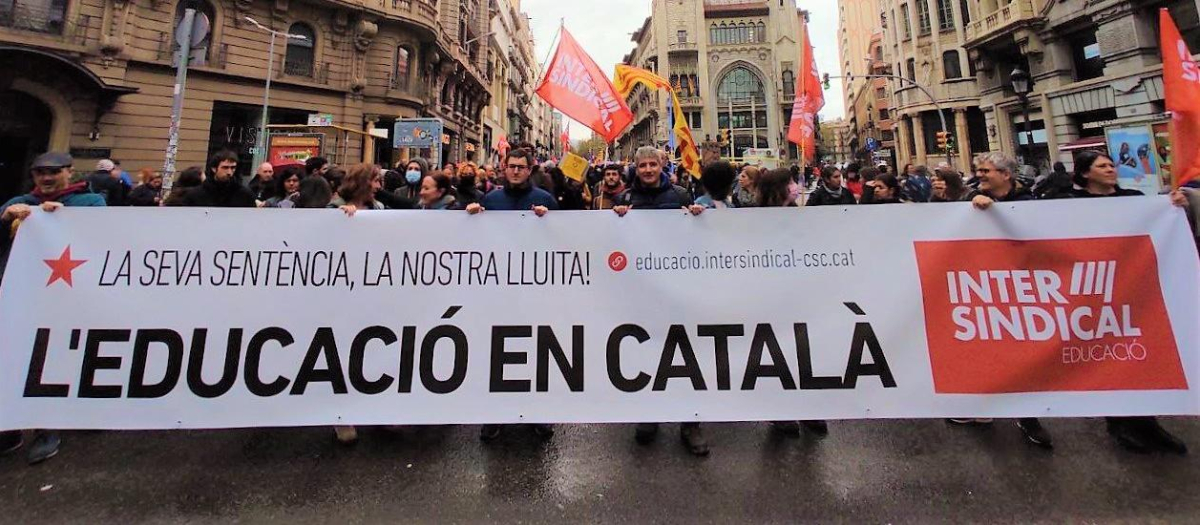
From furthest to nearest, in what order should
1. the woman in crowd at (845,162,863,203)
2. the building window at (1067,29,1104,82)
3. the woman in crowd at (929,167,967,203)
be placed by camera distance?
the building window at (1067,29,1104,82) → the woman in crowd at (845,162,863,203) → the woman in crowd at (929,167,967,203)

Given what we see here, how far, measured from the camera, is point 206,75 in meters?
20.8

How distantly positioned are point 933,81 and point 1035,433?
39905 millimetres

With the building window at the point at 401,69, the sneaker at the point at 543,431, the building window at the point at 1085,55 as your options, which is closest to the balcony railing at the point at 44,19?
the building window at the point at 401,69

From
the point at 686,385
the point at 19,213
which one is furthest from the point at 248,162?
the point at 686,385

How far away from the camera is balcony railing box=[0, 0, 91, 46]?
55.7ft

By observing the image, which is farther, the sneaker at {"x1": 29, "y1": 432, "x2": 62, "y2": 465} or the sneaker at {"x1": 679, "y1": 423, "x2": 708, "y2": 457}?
the sneaker at {"x1": 679, "y1": 423, "x2": 708, "y2": 457}

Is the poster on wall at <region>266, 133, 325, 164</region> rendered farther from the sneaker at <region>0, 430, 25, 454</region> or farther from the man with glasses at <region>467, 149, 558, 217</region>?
the man with glasses at <region>467, 149, 558, 217</region>

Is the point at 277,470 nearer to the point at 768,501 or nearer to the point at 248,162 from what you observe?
the point at 768,501

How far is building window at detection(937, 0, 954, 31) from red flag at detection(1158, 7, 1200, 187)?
38.4 meters

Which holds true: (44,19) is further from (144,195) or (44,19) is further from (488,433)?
(488,433)

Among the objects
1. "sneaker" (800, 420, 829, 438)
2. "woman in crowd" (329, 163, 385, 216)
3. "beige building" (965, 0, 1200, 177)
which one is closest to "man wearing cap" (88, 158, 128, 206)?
"woman in crowd" (329, 163, 385, 216)

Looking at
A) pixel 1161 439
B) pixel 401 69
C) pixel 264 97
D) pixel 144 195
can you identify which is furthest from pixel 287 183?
pixel 401 69

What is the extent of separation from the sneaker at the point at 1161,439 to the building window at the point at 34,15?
29.5 meters

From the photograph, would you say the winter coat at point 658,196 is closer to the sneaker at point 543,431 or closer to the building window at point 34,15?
the sneaker at point 543,431
